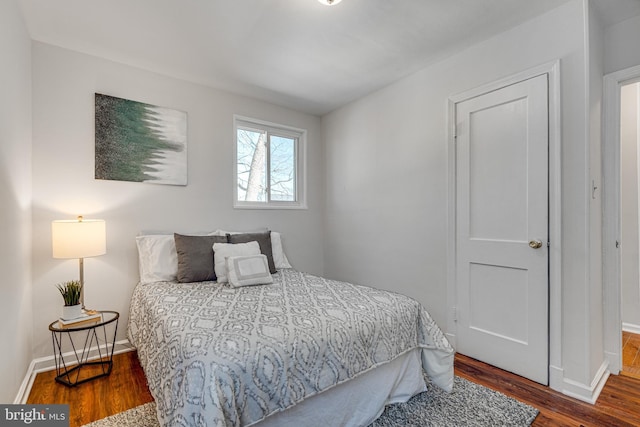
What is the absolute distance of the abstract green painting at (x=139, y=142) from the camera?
2.68m

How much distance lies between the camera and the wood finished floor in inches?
70.6

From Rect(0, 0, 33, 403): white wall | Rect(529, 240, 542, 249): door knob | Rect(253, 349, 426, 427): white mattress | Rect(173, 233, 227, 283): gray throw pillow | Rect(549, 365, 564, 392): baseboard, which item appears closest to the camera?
Rect(253, 349, 426, 427): white mattress

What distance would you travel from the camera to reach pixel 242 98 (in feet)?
11.5

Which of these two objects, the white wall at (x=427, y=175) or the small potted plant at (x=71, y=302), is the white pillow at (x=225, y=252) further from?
the white wall at (x=427, y=175)

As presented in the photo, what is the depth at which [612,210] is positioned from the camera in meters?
2.24

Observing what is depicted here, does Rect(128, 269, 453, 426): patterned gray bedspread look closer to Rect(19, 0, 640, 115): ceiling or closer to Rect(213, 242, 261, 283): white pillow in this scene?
Rect(213, 242, 261, 283): white pillow

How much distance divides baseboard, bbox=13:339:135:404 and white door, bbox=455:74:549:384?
115 inches

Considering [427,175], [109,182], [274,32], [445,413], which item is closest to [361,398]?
[445,413]

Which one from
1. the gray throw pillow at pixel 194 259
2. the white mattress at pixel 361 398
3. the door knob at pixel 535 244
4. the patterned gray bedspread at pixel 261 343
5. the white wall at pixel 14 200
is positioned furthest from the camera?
the gray throw pillow at pixel 194 259

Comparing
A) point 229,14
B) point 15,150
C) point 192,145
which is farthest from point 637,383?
point 15,150

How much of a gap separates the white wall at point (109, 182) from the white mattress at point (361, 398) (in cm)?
209

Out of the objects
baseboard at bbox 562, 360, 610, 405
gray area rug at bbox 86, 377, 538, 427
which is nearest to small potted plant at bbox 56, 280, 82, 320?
gray area rug at bbox 86, 377, 538, 427

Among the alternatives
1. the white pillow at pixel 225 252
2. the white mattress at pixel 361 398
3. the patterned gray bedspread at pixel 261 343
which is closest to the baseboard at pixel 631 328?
the patterned gray bedspread at pixel 261 343

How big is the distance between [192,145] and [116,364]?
6.74ft
